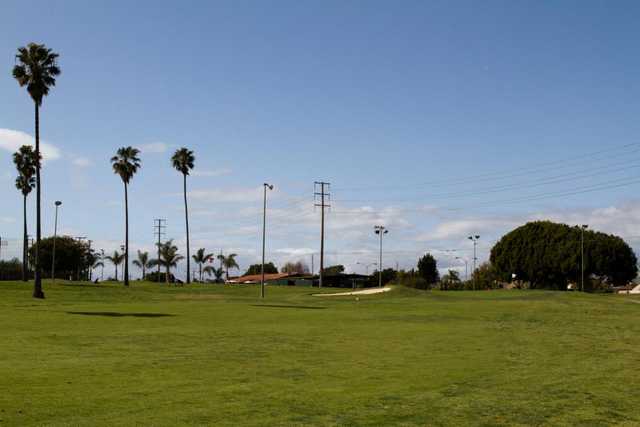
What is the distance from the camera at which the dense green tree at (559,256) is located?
12631 centimetres

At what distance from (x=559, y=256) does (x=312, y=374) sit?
4711 inches

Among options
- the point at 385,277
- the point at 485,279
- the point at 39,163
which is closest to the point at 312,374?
the point at 39,163

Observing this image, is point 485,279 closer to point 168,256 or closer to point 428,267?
point 428,267

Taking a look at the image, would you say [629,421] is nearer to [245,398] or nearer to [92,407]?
[245,398]

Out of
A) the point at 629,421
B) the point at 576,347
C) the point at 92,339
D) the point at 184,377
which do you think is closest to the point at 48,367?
the point at 184,377

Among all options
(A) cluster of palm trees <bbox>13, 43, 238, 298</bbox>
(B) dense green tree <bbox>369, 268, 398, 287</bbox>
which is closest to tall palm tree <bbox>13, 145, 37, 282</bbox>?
(A) cluster of palm trees <bbox>13, 43, 238, 298</bbox>

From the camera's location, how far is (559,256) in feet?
419

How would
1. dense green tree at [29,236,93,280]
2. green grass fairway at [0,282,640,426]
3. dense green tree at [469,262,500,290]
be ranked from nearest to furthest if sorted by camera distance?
green grass fairway at [0,282,640,426], dense green tree at [29,236,93,280], dense green tree at [469,262,500,290]

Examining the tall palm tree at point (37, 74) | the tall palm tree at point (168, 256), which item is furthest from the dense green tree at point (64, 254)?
the tall palm tree at point (37, 74)

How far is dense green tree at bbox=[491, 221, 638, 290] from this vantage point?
414 feet

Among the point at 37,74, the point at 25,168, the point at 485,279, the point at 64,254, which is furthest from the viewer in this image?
the point at 485,279

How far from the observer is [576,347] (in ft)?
80.2

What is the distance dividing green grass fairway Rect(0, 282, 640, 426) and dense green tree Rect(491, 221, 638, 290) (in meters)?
99.2

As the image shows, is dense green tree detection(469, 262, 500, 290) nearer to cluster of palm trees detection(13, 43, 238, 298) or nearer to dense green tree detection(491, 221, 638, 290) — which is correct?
dense green tree detection(491, 221, 638, 290)
